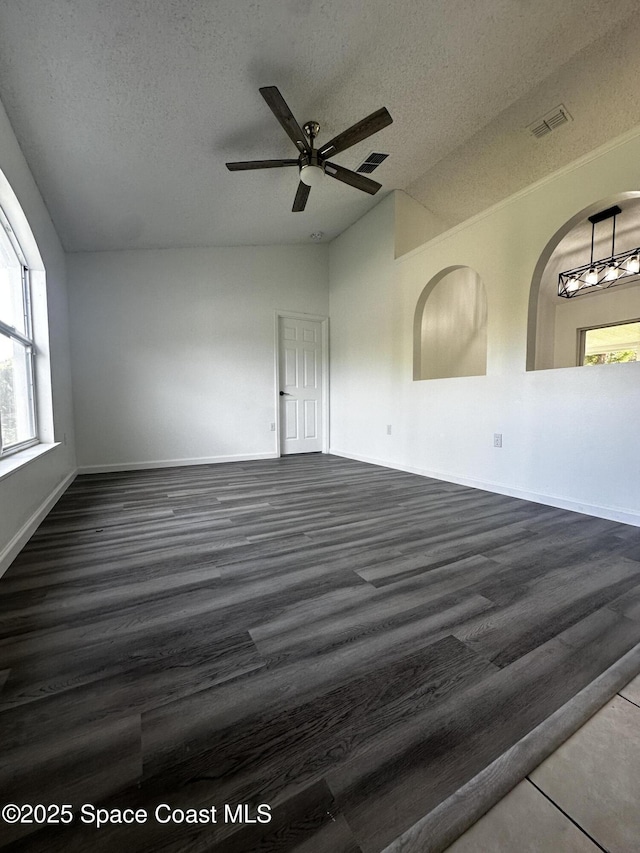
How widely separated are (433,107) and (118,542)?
4.02 metres

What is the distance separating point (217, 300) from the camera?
4.76 meters

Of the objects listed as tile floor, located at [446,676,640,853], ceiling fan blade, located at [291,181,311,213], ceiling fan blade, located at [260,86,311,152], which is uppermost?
ceiling fan blade, located at [260,86,311,152]

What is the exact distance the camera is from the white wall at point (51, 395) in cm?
195

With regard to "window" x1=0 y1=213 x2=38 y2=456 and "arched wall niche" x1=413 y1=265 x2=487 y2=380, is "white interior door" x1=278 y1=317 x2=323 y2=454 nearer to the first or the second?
"arched wall niche" x1=413 y1=265 x2=487 y2=380

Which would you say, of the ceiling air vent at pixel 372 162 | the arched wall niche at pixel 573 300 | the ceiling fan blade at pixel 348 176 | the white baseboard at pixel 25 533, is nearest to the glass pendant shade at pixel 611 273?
the arched wall niche at pixel 573 300

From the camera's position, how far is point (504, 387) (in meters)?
3.10

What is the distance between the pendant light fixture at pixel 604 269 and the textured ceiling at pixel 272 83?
1.27 metres

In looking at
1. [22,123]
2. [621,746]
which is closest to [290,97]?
[22,123]

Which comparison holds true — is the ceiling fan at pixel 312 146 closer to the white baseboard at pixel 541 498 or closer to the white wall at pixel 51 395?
the white wall at pixel 51 395

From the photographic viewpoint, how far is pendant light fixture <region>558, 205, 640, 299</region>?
13.0 ft

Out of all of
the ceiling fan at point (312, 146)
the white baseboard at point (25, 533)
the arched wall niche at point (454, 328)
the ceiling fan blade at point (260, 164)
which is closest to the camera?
the white baseboard at point (25, 533)

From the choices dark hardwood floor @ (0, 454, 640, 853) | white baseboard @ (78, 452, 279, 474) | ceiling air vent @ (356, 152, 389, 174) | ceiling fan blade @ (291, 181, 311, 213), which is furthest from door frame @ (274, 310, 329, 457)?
dark hardwood floor @ (0, 454, 640, 853)

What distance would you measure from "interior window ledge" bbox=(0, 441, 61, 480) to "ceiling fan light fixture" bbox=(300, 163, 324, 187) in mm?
2789

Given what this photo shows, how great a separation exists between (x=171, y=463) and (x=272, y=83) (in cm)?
394
